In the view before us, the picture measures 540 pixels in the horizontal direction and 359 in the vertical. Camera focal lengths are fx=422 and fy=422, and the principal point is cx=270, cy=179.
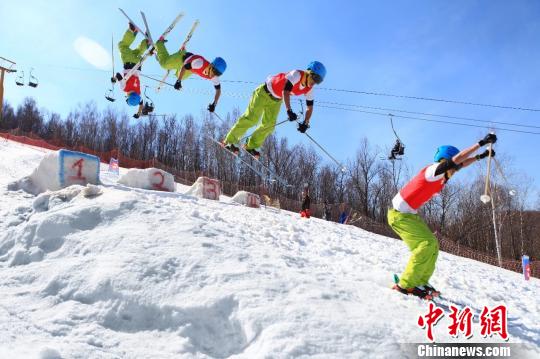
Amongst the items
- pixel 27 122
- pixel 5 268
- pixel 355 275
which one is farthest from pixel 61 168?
pixel 27 122

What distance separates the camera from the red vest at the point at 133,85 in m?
11.4

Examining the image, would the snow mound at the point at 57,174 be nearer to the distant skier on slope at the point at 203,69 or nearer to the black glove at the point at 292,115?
the distant skier on slope at the point at 203,69

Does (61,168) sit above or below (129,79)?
below

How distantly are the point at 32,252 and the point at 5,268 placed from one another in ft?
1.09

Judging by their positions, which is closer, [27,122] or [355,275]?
[355,275]

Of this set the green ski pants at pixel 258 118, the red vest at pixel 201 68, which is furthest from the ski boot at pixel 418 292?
the red vest at pixel 201 68

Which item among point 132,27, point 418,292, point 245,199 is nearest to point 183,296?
point 418,292

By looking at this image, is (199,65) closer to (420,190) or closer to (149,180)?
(149,180)

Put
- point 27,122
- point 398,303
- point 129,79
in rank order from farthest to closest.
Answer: point 27,122, point 129,79, point 398,303

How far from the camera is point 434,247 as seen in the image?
16.1 ft

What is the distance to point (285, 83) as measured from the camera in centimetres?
782

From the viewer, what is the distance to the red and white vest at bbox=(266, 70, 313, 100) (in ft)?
25.2

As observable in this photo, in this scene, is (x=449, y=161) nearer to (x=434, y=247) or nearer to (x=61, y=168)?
(x=434, y=247)

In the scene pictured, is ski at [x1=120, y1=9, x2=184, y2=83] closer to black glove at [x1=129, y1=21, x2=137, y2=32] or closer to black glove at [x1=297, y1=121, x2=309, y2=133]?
black glove at [x1=129, y1=21, x2=137, y2=32]
